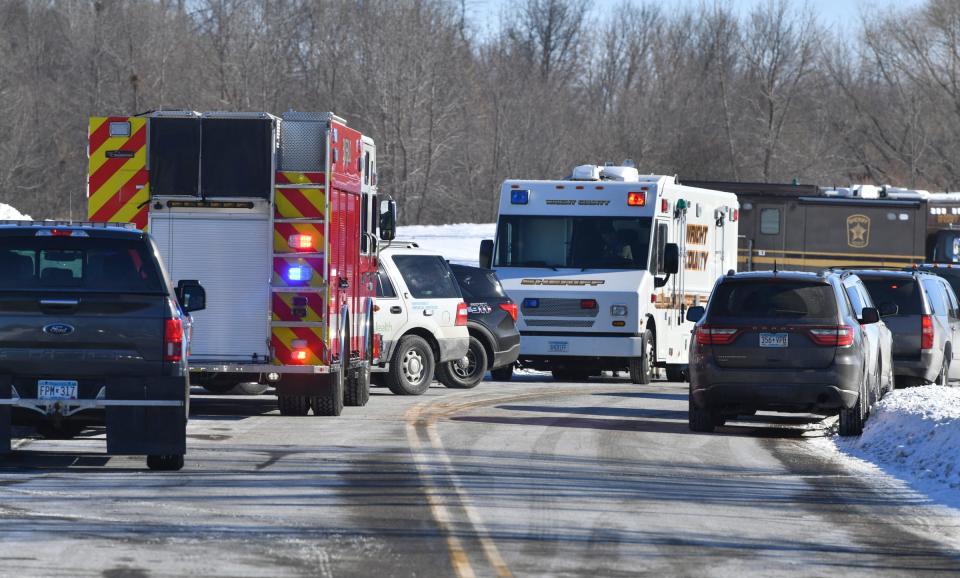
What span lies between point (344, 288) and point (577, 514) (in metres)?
7.90

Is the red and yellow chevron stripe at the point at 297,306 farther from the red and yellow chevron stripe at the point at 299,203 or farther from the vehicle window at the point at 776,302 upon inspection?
the vehicle window at the point at 776,302

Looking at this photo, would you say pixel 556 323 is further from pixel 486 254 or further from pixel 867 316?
pixel 867 316

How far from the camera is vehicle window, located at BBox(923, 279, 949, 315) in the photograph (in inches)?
945

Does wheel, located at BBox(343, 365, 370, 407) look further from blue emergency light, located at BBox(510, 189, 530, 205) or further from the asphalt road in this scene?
blue emergency light, located at BBox(510, 189, 530, 205)

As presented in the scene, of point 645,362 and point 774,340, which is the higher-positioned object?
point 774,340

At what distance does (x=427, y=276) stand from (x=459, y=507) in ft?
37.8

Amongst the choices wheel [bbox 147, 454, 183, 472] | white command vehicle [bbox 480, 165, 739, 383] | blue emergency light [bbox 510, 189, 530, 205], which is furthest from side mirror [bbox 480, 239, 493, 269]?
wheel [bbox 147, 454, 183, 472]

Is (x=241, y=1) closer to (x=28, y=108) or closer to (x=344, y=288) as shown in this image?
(x=28, y=108)

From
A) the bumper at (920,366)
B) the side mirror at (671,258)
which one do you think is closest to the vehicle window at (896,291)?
the bumper at (920,366)

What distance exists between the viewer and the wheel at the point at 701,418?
57.0ft

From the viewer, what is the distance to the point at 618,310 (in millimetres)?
25516

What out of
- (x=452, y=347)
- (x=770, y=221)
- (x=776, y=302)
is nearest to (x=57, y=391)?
(x=776, y=302)

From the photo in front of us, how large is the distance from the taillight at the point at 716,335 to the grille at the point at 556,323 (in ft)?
27.3

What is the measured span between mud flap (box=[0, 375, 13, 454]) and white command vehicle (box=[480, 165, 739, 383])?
14.3 meters
